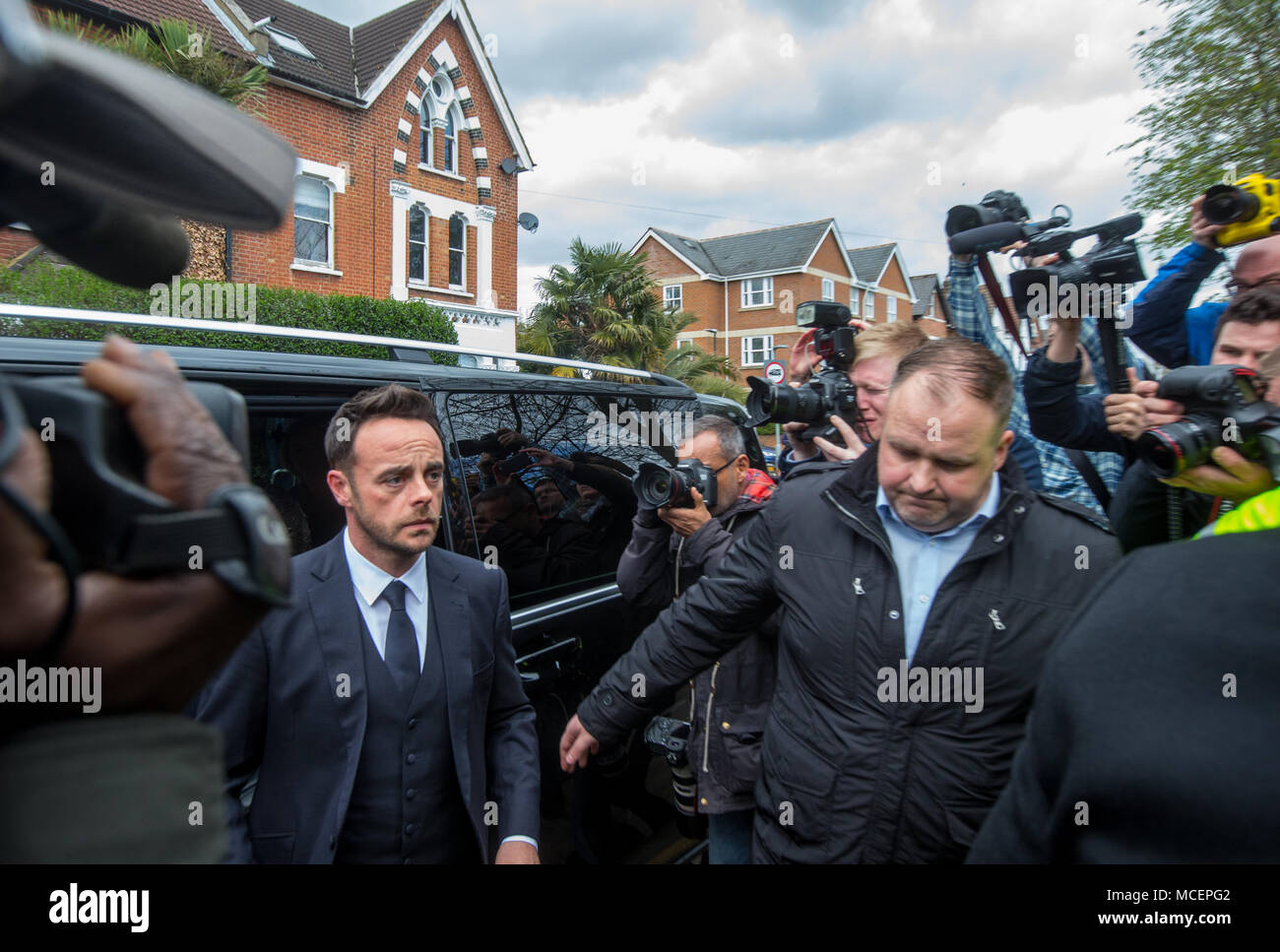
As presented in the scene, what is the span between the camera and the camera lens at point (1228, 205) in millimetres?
2398

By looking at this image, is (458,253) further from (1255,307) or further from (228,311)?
(1255,307)

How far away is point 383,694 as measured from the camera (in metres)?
1.92

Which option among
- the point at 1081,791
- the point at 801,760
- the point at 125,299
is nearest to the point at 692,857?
the point at 801,760

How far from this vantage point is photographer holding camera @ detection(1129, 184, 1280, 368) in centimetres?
237

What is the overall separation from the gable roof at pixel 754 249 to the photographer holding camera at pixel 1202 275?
35.6 metres

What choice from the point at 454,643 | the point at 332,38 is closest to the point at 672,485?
the point at 454,643

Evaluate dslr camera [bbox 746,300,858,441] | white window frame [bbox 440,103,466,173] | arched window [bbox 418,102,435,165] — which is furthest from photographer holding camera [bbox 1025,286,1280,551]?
white window frame [bbox 440,103,466,173]

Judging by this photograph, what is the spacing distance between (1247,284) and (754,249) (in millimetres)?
39882

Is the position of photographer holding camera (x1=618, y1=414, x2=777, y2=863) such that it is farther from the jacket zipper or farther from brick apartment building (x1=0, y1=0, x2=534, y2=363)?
brick apartment building (x1=0, y1=0, x2=534, y2=363)

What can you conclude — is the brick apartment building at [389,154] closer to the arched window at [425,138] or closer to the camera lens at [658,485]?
the arched window at [425,138]

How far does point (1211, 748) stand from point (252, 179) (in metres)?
1.07

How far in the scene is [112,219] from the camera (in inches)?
29.6

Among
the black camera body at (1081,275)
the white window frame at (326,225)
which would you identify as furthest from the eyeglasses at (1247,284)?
the white window frame at (326,225)

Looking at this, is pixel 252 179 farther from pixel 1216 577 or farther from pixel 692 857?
pixel 692 857
